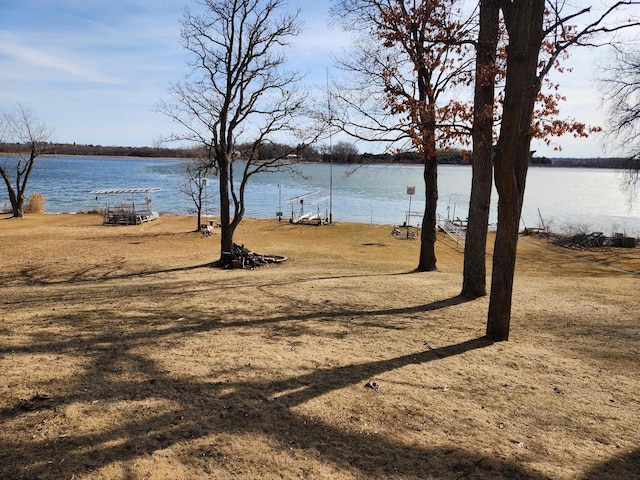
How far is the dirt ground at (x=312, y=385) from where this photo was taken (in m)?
3.35

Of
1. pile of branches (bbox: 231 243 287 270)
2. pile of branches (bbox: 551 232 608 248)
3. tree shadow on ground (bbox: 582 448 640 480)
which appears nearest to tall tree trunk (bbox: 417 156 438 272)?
pile of branches (bbox: 231 243 287 270)

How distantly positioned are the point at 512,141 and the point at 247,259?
12.5 m

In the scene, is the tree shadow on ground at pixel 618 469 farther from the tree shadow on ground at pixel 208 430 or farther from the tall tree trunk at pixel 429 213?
the tall tree trunk at pixel 429 213

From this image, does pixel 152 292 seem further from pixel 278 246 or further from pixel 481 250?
pixel 278 246

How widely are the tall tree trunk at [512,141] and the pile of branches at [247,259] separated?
35.9ft

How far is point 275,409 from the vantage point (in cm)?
406

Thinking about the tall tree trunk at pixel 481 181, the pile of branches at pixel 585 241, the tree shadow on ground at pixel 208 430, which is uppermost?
the tall tree trunk at pixel 481 181

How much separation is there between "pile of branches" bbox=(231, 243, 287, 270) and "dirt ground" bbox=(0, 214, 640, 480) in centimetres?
610

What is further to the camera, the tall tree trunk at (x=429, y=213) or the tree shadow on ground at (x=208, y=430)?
the tall tree trunk at (x=429, y=213)

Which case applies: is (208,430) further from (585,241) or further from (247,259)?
(585,241)

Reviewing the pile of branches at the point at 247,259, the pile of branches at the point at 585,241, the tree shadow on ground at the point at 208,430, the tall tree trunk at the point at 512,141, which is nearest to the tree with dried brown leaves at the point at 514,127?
the tall tree trunk at the point at 512,141

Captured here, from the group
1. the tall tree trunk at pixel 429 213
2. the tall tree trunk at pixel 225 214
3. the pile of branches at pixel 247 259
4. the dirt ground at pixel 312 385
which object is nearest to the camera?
Answer: the dirt ground at pixel 312 385

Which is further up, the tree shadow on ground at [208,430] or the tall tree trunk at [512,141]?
the tall tree trunk at [512,141]

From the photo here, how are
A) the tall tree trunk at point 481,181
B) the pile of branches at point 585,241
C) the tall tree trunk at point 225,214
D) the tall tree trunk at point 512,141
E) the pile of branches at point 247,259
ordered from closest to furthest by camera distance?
the tall tree trunk at point 512,141
the tall tree trunk at point 481,181
the pile of branches at point 247,259
the tall tree trunk at point 225,214
the pile of branches at point 585,241
